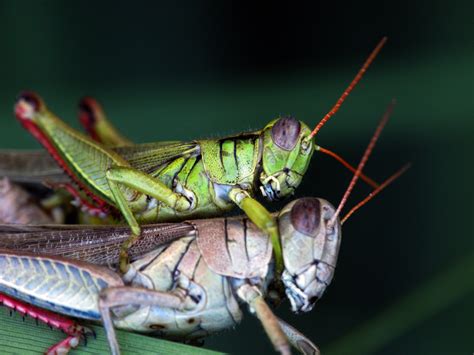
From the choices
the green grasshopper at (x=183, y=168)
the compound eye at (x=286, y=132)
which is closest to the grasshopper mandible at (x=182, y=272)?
the green grasshopper at (x=183, y=168)

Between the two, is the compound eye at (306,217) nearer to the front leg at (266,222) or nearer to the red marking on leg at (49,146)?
the front leg at (266,222)

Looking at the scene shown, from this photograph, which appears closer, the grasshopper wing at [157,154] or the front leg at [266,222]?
the front leg at [266,222]

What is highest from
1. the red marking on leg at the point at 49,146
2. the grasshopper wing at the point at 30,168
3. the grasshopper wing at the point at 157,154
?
the grasshopper wing at the point at 30,168

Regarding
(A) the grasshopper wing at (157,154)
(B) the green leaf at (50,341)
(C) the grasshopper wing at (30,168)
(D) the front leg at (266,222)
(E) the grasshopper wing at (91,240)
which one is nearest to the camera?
(B) the green leaf at (50,341)

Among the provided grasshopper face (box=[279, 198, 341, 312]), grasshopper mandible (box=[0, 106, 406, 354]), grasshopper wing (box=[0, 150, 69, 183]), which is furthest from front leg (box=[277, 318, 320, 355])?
grasshopper wing (box=[0, 150, 69, 183])

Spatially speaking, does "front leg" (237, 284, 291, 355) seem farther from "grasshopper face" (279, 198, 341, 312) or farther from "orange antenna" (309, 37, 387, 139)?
"orange antenna" (309, 37, 387, 139)

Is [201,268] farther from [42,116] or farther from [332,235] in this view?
[42,116]

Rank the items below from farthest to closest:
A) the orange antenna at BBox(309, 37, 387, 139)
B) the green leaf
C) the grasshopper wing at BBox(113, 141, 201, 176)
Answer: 1. the grasshopper wing at BBox(113, 141, 201, 176)
2. the orange antenna at BBox(309, 37, 387, 139)
3. the green leaf
